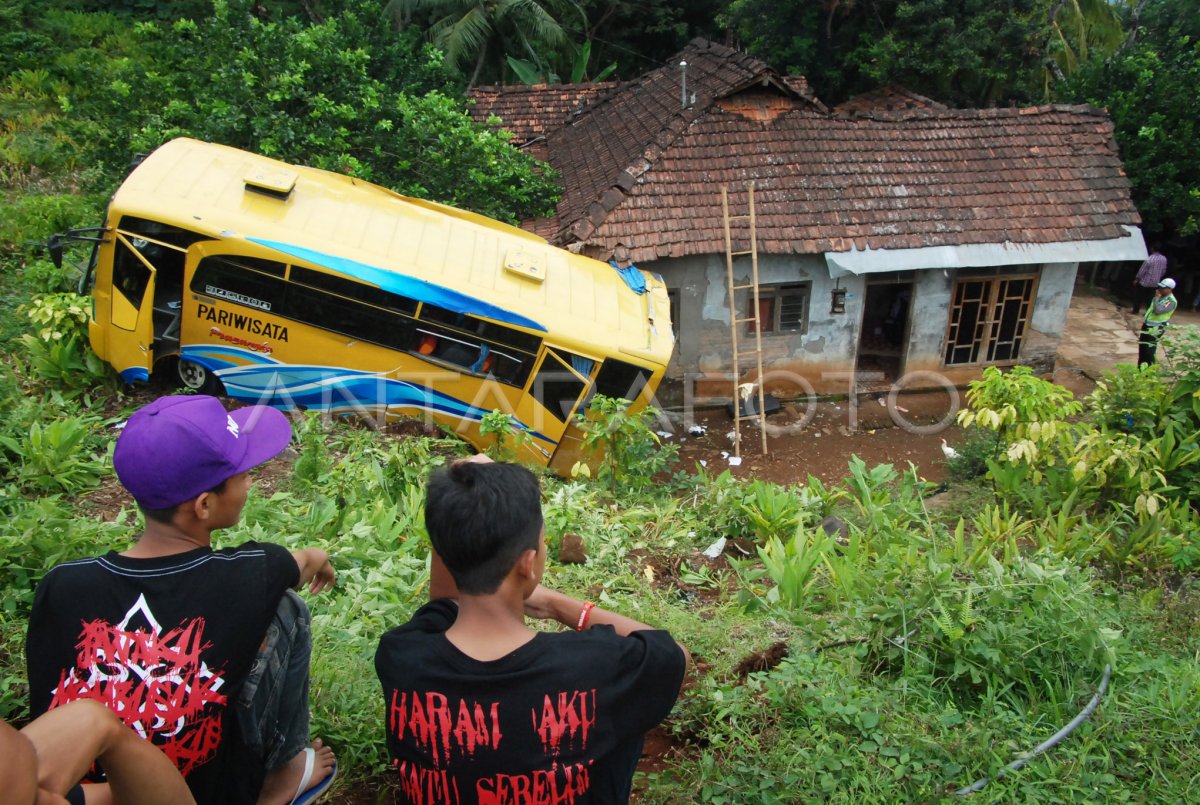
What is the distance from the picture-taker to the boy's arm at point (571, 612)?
7.13ft

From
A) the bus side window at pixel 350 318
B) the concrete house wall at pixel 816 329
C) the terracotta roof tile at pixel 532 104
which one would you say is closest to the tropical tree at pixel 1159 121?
the concrete house wall at pixel 816 329

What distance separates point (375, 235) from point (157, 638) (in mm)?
6491

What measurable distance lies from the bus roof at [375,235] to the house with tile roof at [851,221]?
6.19 ft

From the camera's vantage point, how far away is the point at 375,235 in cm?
806

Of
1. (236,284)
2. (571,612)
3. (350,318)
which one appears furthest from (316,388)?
(571,612)

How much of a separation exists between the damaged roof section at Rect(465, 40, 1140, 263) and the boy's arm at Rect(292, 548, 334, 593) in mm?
7920

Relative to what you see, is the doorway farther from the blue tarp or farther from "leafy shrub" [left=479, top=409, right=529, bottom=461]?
"leafy shrub" [left=479, top=409, right=529, bottom=461]

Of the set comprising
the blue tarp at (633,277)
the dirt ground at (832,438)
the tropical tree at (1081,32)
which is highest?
the tropical tree at (1081,32)

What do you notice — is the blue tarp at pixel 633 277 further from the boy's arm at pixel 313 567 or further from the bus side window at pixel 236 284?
the boy's arm at pixel 313 567

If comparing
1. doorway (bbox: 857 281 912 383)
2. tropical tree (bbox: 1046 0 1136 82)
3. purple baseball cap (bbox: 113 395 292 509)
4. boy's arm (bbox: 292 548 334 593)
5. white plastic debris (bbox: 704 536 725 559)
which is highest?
tropical tree (bbox: 1046 0 1136 82)

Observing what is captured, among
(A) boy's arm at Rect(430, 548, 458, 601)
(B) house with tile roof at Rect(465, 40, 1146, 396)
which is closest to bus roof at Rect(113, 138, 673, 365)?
(B) house with tile roof at Rect(465, 40, 1146, 396)

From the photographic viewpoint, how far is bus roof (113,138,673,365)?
7637 mm

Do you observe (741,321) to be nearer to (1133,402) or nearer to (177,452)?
Answer: (1133,402)

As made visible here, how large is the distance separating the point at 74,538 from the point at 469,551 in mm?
3009
